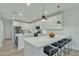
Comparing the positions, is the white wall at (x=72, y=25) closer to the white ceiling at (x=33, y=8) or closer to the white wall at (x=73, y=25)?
the white wall at (x=73, y=25)

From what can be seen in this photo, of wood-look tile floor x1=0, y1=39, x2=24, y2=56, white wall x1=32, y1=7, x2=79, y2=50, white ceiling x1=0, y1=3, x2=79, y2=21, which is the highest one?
white ceiling x1=0, y1=3, x2=79, y2=21

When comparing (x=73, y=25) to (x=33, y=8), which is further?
(x=73, y=25)

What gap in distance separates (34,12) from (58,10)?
1.13 metres

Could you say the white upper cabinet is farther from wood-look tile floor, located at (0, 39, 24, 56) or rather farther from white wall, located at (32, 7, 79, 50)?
wood-look tile floor, located at (0, 39, 24, 56)

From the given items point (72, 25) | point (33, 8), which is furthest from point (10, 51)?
point (72, 25)

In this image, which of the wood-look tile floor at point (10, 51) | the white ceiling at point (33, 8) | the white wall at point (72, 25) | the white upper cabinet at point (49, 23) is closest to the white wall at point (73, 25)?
the white wall at point (72, 25)

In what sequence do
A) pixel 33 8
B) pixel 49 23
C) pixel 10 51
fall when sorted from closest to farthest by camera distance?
pixel 49 23
pixel 33 8
pixel 10 51

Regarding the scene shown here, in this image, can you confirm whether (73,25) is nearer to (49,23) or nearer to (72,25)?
(72,25)

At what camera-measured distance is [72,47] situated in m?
4.52

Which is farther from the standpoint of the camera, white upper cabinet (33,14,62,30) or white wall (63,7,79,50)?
white wall (63,7,79,50)

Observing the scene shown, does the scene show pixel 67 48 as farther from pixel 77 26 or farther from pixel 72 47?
pixel 77 26

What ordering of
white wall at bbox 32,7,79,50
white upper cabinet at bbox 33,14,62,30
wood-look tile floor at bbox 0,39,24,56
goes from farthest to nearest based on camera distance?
1. white wall at bbox 32,7,79,50
2. wood-look tile floor at bbox 0,39,24,56
3. white upper cabinet at bbox 33,14,62,30

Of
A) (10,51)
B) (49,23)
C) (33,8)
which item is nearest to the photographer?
(49,23)

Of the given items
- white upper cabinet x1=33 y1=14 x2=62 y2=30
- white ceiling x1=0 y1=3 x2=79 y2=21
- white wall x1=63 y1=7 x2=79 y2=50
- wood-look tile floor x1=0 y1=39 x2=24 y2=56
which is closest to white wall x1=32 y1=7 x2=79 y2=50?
white wall x1=63 y1=7 x2=79 y2=50
